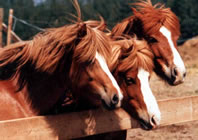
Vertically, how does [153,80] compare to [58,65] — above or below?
below

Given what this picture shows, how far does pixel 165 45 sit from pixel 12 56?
1.77 meters

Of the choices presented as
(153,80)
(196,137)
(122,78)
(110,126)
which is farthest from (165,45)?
(153,80)

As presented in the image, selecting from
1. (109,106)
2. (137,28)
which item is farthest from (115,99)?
(137,28)

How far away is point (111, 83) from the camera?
2.48 meters

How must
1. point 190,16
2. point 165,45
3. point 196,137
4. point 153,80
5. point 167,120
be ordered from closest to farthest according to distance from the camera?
point 167,120 < point 165,45 < point 196,137 < point 153,80 < point 190,16

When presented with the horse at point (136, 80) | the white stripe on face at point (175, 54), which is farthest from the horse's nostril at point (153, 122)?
the white stripe on face at point (175, 54)

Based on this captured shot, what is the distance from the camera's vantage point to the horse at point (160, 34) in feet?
11.5

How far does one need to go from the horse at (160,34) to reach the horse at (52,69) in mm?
1072

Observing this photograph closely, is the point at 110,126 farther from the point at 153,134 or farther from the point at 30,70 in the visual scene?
the point at 153,134

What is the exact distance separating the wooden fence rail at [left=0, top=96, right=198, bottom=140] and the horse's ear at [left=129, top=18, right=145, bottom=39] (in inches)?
39.7

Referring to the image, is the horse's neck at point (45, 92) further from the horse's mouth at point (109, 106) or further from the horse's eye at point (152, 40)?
the horse's eye at point (152, 40)

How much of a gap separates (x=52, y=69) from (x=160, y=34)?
1571mm

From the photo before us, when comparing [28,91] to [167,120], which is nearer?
[28,91]

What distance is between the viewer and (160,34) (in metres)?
3.71
